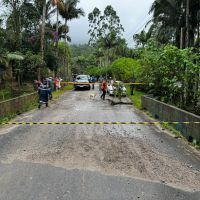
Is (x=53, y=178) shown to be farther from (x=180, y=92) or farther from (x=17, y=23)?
(x=17, y=23)

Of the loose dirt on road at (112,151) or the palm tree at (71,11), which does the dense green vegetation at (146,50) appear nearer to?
the palm tree at (71,11)

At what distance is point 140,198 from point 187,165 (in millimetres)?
2697

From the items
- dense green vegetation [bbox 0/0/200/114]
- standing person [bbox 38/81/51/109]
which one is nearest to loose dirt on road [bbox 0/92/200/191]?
dense green vegetation [bbox 0/0/200/114]

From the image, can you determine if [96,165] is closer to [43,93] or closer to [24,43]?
[43,93]

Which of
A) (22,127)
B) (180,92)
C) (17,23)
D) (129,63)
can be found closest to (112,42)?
(129,63)

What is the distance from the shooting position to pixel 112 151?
9516 millimetres

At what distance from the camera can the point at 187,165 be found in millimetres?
8352

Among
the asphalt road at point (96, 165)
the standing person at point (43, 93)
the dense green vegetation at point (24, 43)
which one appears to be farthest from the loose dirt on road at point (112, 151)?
the dense green vegetation at point (24, 43)

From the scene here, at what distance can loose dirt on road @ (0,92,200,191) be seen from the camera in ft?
25.1

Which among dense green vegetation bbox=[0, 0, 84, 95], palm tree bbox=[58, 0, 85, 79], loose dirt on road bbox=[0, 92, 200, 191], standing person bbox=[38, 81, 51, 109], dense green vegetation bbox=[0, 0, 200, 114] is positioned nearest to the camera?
loose dirt on road bbox=[0, 92, 200, 191]

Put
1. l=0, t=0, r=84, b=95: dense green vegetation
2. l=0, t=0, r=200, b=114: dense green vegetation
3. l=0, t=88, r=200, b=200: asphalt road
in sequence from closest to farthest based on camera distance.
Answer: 1. l=0, t=88, r=200, b=200: asphalt road
2. l=0, t=0, r=200, b=114: dense green vegetation
3. l=0, t=0, r=84, b=95: dense green vegetation

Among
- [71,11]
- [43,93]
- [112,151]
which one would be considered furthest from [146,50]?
[71,11]

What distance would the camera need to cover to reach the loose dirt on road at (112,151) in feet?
25.1

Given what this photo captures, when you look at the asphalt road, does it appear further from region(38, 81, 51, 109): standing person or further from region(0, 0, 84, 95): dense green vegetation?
region(0, 0, 84, 95): dense green vegetation
